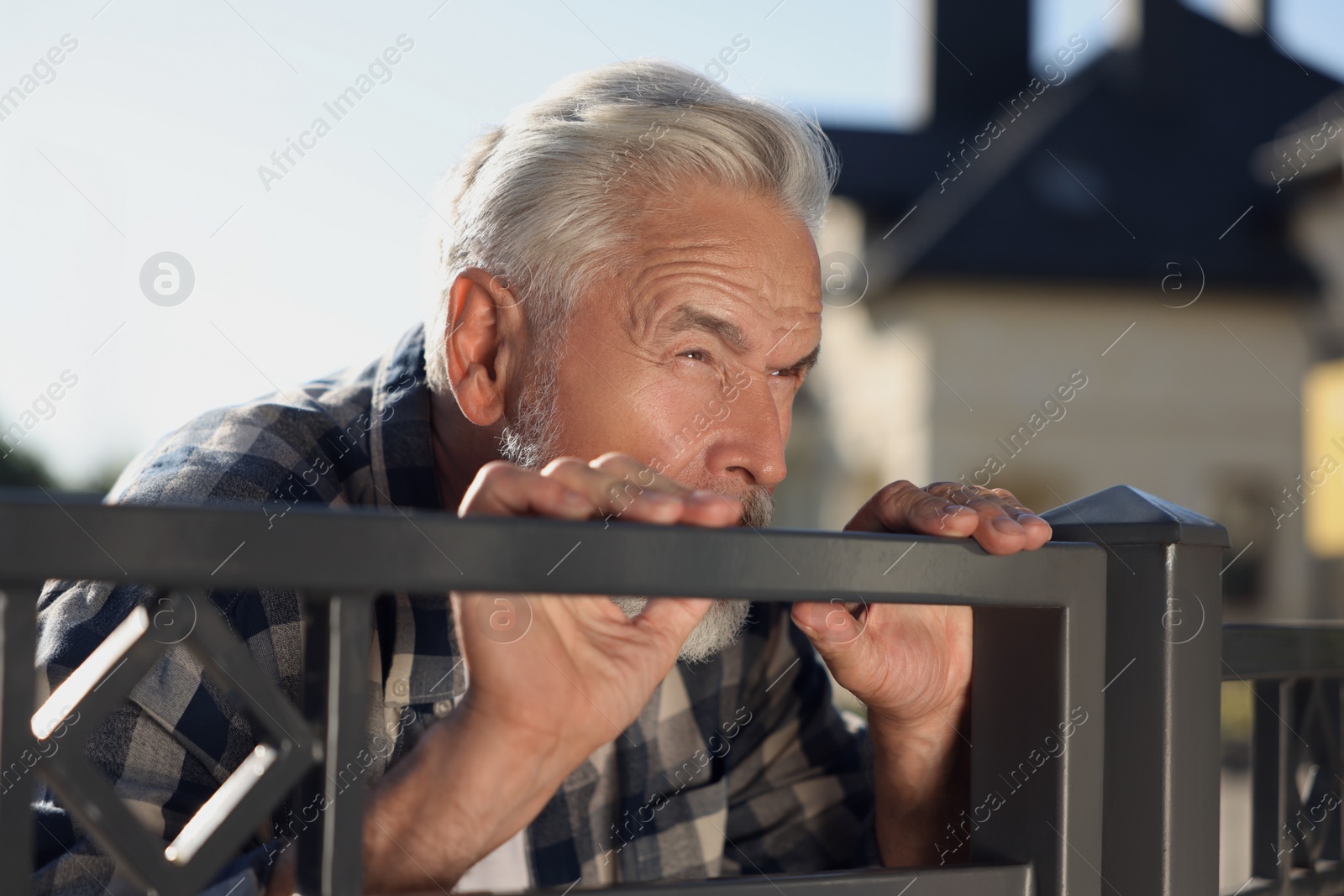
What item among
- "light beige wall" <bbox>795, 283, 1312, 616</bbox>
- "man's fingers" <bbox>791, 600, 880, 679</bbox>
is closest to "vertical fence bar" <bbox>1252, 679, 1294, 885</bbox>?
"man's fingers" <bbox>791, 600, 880, 679</bbox>

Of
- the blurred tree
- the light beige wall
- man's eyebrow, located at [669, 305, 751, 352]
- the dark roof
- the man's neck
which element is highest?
the dark roof

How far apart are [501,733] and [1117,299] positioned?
66.0ft

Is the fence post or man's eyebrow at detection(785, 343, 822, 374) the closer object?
the fence post

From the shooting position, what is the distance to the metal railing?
0.74 m

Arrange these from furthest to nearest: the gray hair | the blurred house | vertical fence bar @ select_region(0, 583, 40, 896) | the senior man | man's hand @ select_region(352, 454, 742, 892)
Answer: the blurred house
the gray hair
the senior man
man's hand @ select_region(352, 454, 742, 892)
vertical fence bar @ select_region(0, 583, 40, 896)

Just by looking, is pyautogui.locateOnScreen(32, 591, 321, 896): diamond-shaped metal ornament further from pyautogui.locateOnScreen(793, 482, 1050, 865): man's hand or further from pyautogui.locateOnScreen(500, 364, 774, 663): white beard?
pyautogui.locateOnScreen(500, 364, 774, 663): white beard

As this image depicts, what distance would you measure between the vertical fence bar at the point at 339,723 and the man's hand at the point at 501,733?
21cm

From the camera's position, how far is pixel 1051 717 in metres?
1.18

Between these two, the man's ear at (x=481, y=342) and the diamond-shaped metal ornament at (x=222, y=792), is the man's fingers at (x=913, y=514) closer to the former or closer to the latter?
the diamond-shaped metal ornament at (x=222, y=792)

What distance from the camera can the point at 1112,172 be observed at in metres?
20.6

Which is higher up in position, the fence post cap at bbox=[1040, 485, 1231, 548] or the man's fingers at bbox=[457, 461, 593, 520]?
the fence post cap at bbox=[1040, 485, 1231, 548]

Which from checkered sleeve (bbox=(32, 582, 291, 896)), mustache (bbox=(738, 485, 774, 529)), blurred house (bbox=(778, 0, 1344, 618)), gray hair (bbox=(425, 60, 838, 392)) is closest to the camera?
checkered sleeve (bbox=(32, 582, 291, 896))

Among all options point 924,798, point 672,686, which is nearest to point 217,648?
point 924,798

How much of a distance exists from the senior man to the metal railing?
0.27 metres
